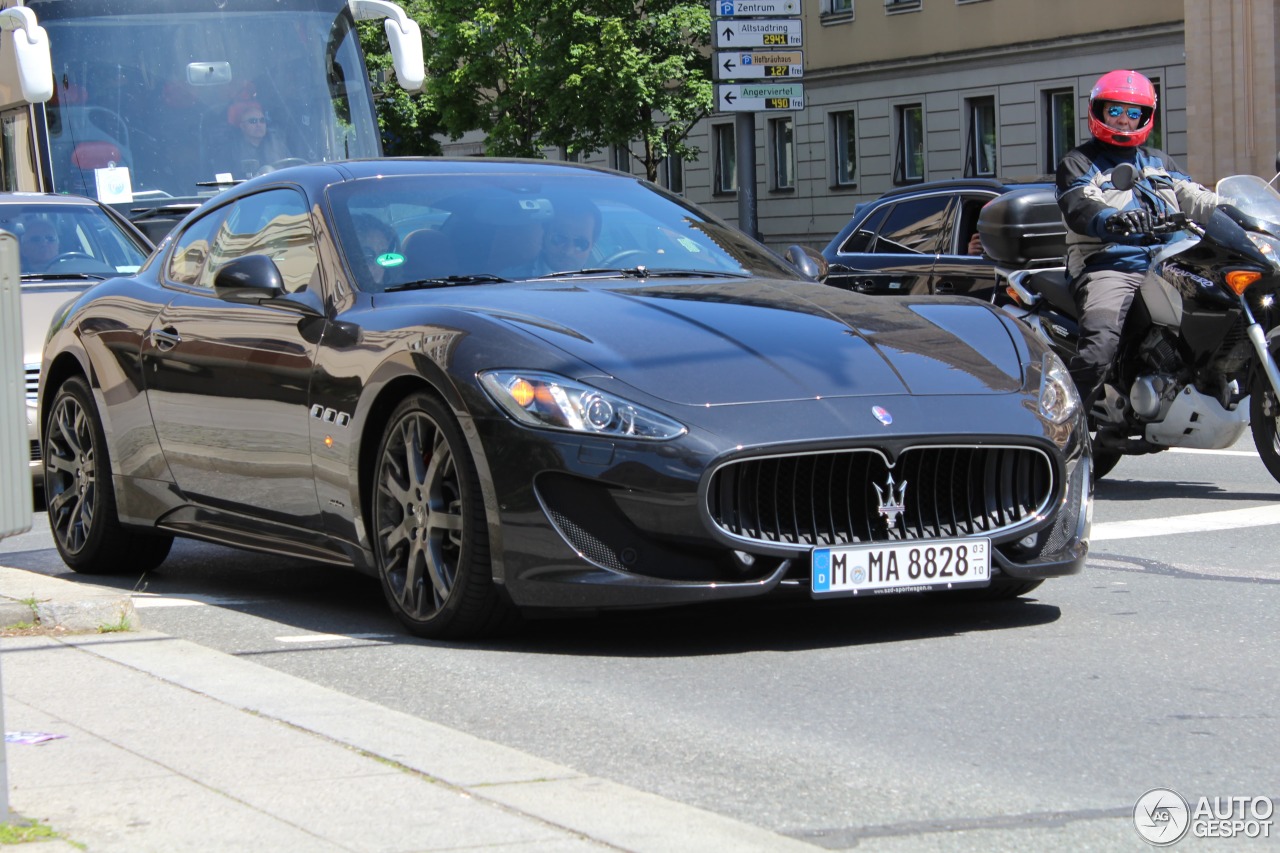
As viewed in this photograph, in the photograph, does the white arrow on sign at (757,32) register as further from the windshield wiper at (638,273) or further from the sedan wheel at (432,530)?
the sedan wheel at (432,530)

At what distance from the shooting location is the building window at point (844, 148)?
45375 millimetres

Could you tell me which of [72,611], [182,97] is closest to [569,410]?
[72,611]

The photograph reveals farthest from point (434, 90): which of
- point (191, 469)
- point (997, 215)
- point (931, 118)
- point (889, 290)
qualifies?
point (191, 469)

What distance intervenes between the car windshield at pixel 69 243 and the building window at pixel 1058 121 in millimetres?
28070

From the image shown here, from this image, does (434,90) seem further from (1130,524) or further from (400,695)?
(400,695)

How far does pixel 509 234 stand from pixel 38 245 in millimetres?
6751

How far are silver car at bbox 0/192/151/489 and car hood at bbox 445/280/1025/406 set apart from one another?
6666 mm

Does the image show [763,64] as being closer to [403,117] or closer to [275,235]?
[275,235]

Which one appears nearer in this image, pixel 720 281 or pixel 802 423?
pixel 802 423

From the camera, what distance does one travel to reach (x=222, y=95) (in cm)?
1580

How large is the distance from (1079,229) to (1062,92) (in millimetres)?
30114

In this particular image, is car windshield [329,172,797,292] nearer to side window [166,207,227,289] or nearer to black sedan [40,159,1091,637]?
black sedan [40,159,1091,637]

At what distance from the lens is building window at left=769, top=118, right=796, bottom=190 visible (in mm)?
47312

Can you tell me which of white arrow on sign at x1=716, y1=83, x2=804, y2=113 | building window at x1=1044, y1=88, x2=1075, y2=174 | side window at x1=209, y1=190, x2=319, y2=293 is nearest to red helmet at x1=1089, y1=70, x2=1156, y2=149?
side window at x1=209, y1=190, x2=319, y2=293
